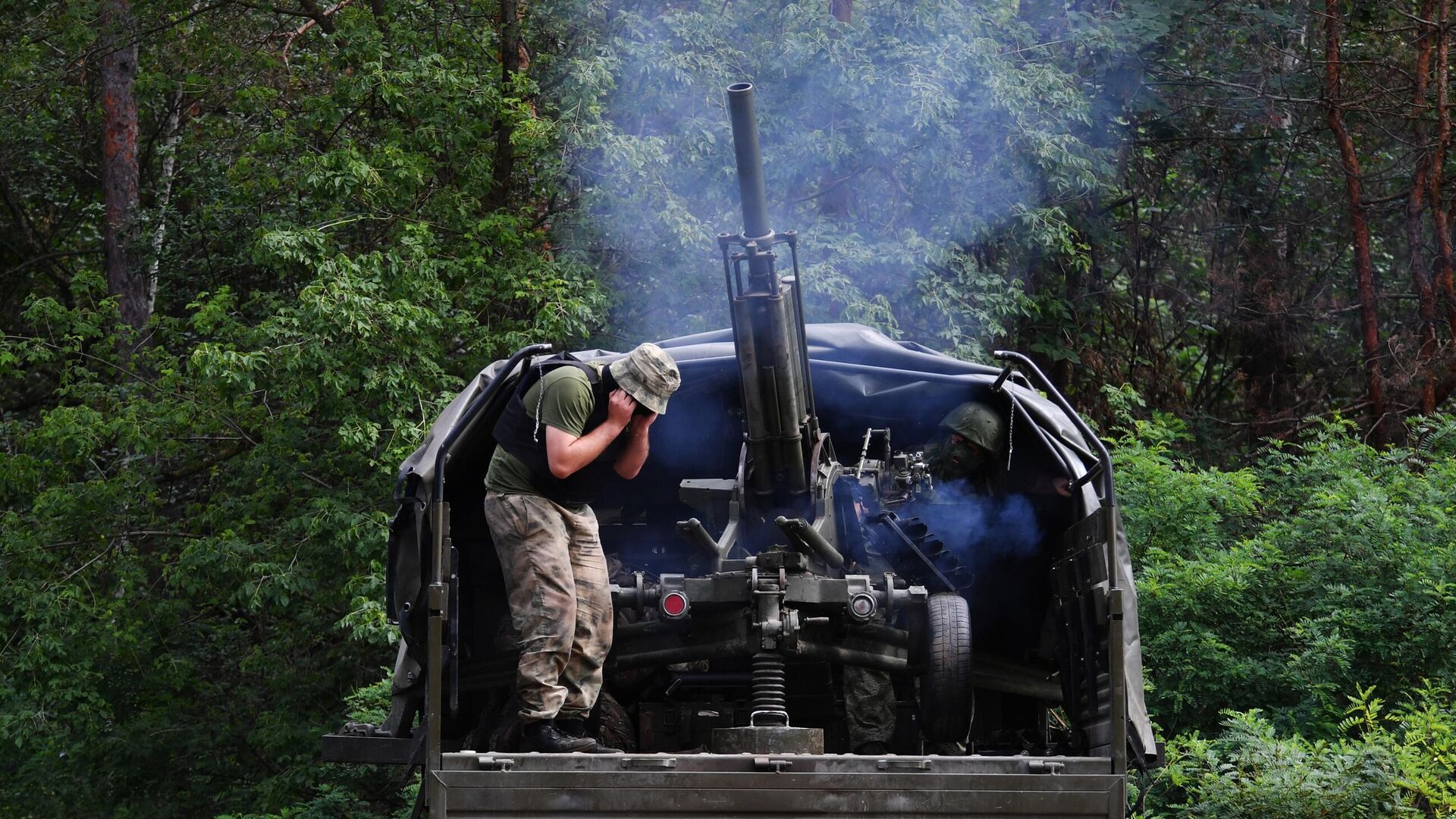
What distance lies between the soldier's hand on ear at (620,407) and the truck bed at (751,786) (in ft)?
4.23

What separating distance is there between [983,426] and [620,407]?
5.81 ft

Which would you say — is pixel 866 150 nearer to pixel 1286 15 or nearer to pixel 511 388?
pixel 1286 15

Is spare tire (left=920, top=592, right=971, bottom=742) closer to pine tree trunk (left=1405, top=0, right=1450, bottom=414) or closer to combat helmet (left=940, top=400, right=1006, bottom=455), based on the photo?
combat helmet (left=940, top=400, right=1006, bottom=455)

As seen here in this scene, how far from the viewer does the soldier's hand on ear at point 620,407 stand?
5926 mm

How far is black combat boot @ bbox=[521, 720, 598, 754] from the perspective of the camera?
5.65 m

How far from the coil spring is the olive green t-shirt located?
0.99m

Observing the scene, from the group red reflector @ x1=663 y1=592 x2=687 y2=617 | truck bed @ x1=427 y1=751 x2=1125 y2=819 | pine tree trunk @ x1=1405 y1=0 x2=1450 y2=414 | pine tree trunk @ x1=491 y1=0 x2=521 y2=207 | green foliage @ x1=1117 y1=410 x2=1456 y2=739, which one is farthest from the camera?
pine tree trunk @ x1=491 y1=0 x2=521 y2=207

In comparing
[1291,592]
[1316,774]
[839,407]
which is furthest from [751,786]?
[1291,592]

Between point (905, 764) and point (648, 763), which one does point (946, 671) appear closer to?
point (905, 764)

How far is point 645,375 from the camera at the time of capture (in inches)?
233

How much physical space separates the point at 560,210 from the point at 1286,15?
→ 6879 mm

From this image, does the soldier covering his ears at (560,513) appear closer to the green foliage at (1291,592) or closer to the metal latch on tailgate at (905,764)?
the metal latch on tailgate at (905,764)

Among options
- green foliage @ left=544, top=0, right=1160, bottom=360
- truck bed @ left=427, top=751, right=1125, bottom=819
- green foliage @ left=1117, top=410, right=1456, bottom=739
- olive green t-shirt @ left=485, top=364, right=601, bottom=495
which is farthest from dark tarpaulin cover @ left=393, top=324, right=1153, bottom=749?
green foliage @ left=544, top=0, right=1160, bottom=360

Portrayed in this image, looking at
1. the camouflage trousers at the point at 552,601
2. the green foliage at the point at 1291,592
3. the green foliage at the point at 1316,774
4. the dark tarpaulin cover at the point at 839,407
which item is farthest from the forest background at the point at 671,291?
the camouflage trousers at the point at 552,601
